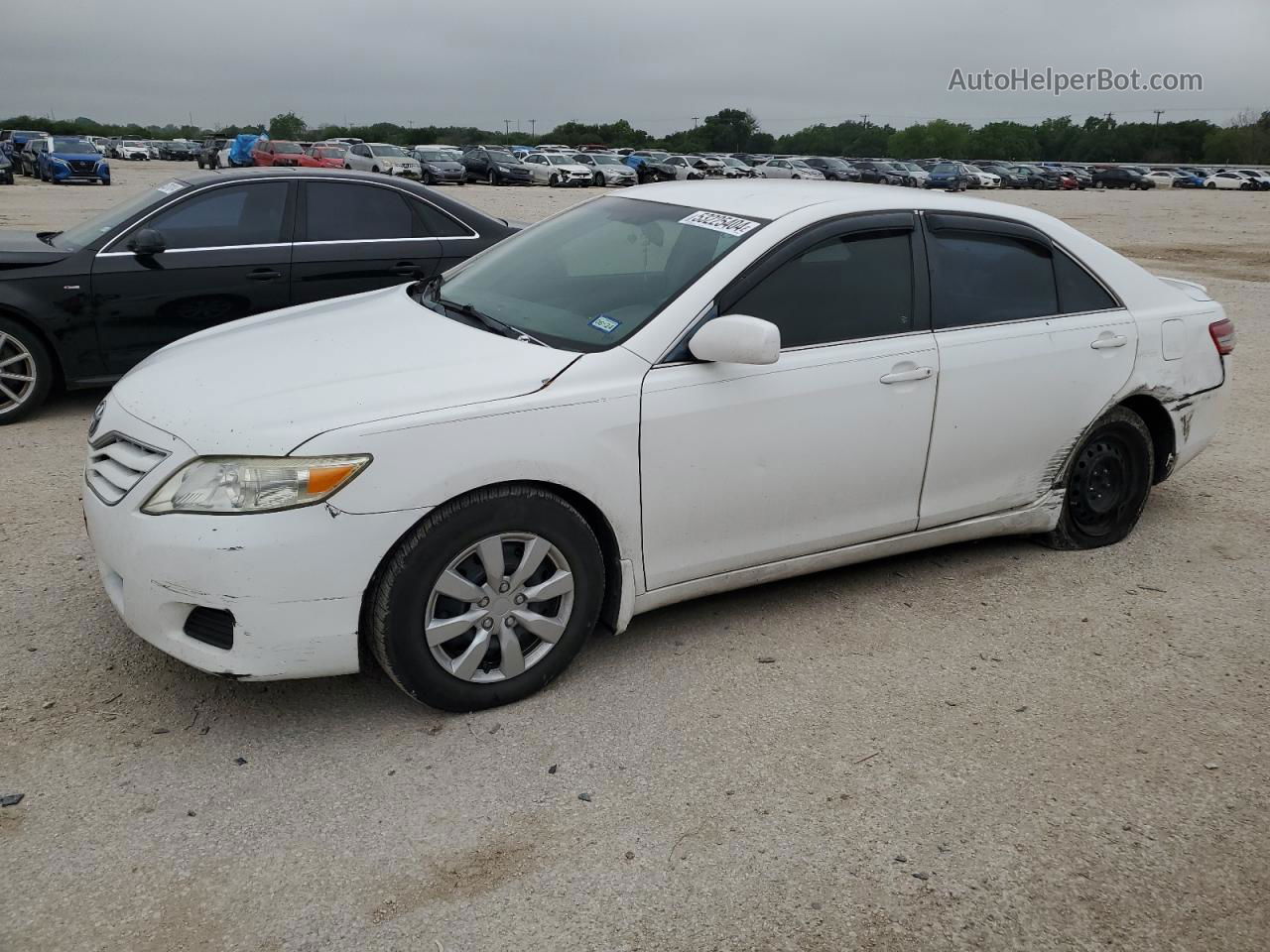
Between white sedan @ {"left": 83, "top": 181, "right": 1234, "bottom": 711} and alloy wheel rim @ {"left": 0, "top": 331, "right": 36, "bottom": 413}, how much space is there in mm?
3039

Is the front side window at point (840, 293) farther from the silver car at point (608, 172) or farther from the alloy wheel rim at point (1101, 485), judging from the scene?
the silver car at point (608, 172)

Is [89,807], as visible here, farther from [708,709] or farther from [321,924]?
[708,709]

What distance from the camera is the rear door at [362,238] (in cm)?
715

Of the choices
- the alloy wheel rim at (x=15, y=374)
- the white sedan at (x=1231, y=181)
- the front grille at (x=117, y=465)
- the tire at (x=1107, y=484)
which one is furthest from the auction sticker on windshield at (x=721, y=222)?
the white sedan at (x=1231, y=181)

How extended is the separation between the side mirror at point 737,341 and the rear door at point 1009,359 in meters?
0.96

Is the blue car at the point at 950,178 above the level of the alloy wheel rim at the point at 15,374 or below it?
below

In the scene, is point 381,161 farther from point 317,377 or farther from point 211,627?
point 211,627

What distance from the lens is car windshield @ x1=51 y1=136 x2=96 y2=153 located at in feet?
113

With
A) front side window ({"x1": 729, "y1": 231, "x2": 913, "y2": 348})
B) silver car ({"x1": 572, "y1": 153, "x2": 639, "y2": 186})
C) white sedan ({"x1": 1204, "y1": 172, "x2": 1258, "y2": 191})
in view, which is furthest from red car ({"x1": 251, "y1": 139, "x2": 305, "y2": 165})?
white sedan ({"x1": 1204, "y1": 172, "x2": 1258, "y2": 191})

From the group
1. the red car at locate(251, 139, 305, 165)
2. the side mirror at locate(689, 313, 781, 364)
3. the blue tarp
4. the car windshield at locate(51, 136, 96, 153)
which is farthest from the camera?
the blue tarp

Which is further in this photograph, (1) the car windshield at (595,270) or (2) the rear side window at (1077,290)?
(2) the rear side window at (1077,290)

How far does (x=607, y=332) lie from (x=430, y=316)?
79 cm

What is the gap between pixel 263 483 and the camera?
303 centimetres

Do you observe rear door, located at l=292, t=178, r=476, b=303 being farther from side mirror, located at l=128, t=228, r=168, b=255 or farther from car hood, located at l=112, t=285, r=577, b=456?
car hood, located at l=112, t=285, r=577, b=456
